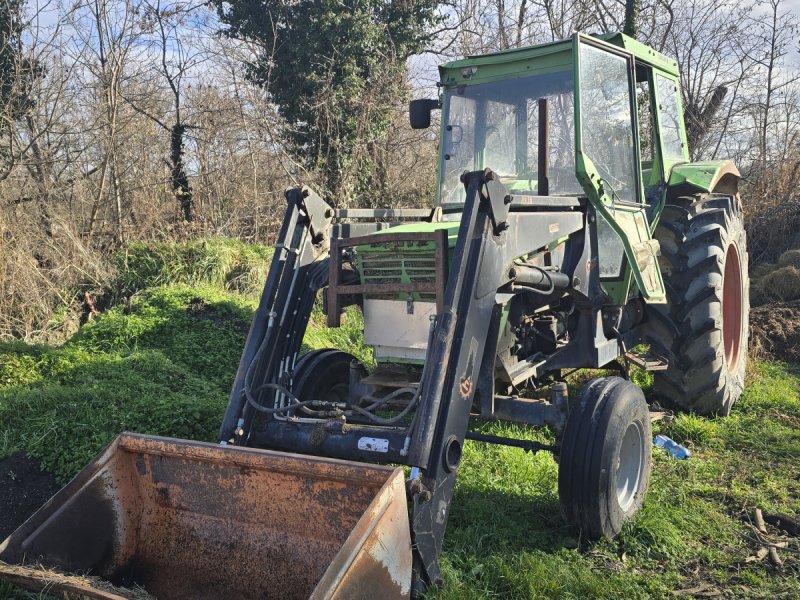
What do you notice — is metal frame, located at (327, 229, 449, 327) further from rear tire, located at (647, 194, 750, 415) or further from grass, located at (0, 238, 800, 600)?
rear tire, located at (647, 194, 750, 415)

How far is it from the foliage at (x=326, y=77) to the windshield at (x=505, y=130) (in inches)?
268

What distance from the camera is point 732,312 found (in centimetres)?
705

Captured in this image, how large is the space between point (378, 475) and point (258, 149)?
10.1m

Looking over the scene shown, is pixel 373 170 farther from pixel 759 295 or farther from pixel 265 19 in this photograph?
pixel 759 295

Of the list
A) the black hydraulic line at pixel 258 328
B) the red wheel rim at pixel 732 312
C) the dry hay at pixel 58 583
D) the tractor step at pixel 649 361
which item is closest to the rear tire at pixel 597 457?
the tractor step at pixel 649 361

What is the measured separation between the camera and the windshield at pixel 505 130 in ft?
16.6

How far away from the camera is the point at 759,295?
1025 centimetres

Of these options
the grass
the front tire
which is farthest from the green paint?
the front tire

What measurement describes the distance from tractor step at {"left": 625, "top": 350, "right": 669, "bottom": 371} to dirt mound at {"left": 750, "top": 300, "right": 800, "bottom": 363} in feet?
8.63

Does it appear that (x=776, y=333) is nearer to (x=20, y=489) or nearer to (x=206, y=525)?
(x=206, y=525)

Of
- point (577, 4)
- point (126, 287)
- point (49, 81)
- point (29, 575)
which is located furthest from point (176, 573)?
point (577, 4)

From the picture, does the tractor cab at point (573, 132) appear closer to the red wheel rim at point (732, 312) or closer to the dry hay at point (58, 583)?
the red wheel rim at point (732, 312)

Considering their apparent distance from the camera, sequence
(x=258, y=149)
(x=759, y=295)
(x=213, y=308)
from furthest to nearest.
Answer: (x=258, y=149)
(x=759, y=295)
(x=213, y=308)

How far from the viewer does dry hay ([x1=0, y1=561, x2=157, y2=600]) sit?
9.34 ft
